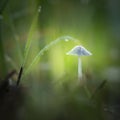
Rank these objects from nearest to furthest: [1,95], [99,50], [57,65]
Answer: [1,95]
[57,65]
[99,50]

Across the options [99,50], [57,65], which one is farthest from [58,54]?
[99,50]

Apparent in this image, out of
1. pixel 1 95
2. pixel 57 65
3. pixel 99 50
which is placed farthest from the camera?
pixel 99 50

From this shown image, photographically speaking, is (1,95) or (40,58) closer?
(1,95)

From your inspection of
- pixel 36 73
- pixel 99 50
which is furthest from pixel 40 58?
pixel 99 50

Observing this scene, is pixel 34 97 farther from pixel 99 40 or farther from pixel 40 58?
pixel 99 40

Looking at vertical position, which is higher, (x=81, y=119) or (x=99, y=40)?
(x=99, y=40)

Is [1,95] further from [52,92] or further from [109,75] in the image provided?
[109,75]
